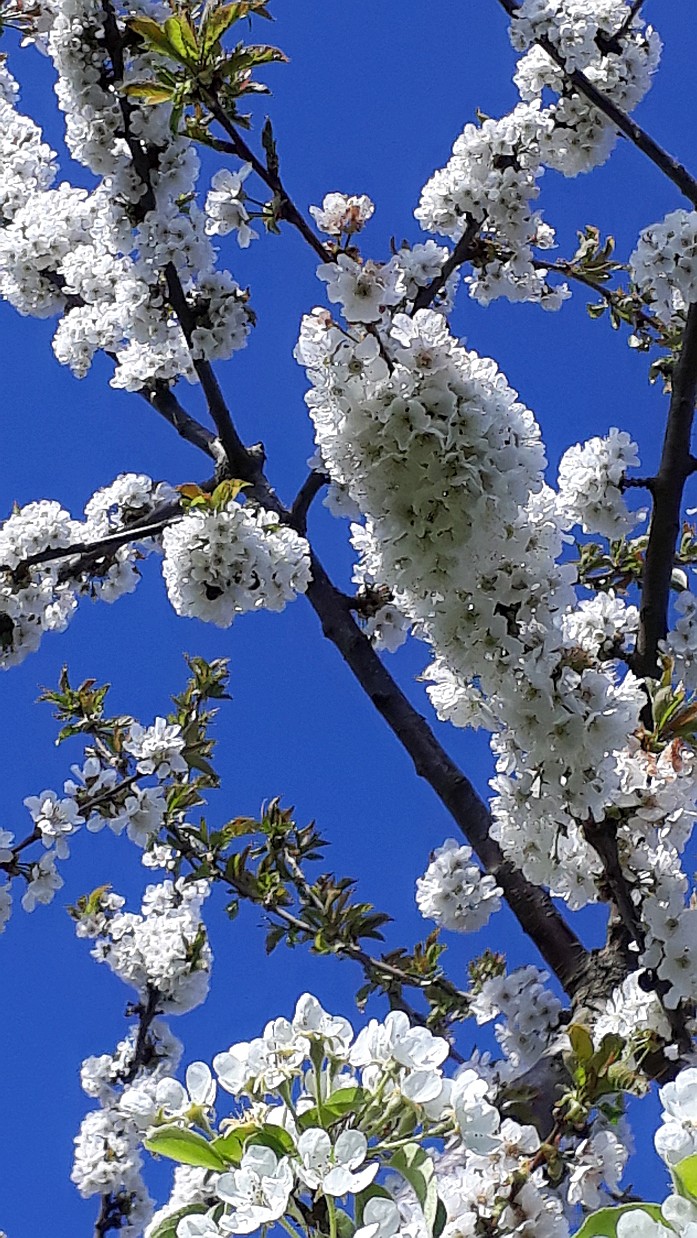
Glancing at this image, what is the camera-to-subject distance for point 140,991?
16.7ft

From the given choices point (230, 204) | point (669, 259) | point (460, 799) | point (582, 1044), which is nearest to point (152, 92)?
point (230, 204)

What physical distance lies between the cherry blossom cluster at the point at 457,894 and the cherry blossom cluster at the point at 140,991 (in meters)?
1.57

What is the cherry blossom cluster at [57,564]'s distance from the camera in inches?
130

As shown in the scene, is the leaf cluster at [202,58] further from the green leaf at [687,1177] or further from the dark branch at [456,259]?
the green leaf at [687,1177]

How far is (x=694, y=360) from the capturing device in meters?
2.91

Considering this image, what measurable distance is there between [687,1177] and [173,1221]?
2.12 feet

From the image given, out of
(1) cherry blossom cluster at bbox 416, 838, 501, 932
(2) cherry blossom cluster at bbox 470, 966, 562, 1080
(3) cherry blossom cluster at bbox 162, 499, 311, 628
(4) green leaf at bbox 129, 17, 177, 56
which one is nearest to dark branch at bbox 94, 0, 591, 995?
(2) cherry blossom cluster at bbox 470, 966, 562, 1080

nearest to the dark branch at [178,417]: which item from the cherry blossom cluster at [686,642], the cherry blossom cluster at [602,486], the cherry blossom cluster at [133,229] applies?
the cherry blossom cluster at [133,229]

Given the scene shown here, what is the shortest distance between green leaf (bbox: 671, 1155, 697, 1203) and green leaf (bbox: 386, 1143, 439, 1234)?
378 mm

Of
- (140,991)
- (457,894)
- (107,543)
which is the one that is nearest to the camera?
(457,894)

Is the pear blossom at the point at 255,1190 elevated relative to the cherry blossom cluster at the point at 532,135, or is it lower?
lower

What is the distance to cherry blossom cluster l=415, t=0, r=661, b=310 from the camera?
3070 millimetres

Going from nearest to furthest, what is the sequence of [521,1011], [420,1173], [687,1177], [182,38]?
1. [687,1177]
2. [420,1173]
3. [182,38]
4. [521,1011]

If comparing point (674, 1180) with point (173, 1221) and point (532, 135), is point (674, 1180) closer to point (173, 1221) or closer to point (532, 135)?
point (173, 1221)
